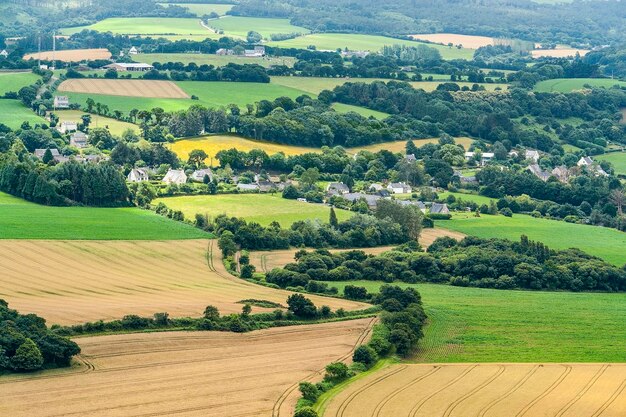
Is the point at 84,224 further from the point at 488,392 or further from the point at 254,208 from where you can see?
the point at 488,392

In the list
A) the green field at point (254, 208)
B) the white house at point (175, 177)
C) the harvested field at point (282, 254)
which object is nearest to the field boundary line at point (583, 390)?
the harvested field at point (282, 254)

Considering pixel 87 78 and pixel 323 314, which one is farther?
pixel 87 78

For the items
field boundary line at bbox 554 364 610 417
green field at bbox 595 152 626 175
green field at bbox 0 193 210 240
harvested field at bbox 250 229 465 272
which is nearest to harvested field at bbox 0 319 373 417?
field boundary line at bbox 554 364 610 417

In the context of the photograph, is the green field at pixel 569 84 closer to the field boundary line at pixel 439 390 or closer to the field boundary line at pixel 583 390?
the field boundary line at pixel 583 390

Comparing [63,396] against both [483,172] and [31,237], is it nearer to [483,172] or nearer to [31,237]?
[31,237]

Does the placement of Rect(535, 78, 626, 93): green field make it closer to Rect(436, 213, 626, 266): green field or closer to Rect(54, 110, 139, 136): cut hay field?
Rect(54, 110, 139, 136): cut hay field

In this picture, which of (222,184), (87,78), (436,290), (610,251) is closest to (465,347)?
(436,290)

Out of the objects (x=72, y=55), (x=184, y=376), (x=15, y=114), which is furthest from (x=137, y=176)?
(x=72, y=55)
